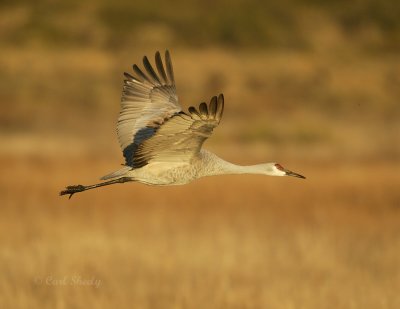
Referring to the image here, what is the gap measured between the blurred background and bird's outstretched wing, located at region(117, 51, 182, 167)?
5.11ft

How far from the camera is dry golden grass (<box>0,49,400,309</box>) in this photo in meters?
8.66

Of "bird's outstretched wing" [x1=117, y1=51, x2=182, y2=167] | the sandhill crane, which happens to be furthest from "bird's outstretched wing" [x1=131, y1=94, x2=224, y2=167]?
"bird's outstretched wing" [x1=117, y1=51, x2=182, y2=167]

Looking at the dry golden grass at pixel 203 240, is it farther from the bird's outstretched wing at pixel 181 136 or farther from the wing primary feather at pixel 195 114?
the wing primary feather at pixel 195 114

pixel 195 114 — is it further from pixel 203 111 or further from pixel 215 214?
pixel 215 214

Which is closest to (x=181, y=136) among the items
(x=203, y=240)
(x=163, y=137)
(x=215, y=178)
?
(x=163, y=137)

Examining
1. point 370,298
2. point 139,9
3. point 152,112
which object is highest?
point 139,9

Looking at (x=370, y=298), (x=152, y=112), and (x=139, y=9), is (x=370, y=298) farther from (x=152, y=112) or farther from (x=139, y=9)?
(x=139, y=9)

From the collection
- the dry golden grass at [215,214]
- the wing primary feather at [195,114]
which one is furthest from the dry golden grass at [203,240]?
the wing primary feather at [195,114]

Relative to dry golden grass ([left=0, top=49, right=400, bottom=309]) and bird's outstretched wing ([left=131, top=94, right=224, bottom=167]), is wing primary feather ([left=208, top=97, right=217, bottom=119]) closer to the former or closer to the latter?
bird's outstretched wing ([left=131, top=94, right=224, bottom=167])

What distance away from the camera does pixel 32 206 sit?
1298cm

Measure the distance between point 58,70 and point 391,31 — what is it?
1413 centimetres

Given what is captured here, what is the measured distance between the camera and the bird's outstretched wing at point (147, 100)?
25.4 feet

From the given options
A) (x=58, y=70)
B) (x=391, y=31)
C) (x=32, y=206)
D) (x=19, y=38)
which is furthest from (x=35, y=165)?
(x=391, y=31)

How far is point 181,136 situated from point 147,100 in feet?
4.47
